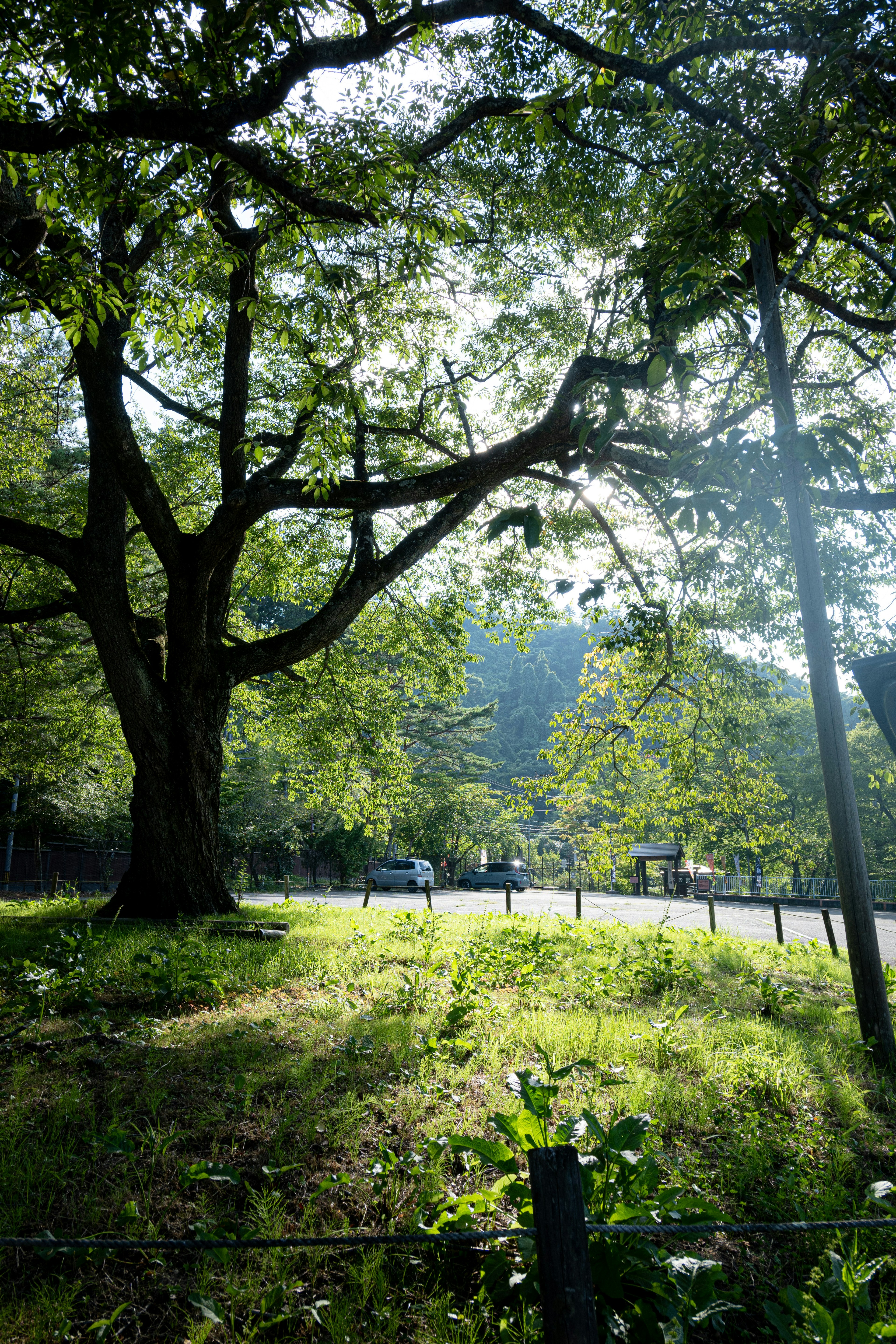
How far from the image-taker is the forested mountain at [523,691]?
85688 millimetres

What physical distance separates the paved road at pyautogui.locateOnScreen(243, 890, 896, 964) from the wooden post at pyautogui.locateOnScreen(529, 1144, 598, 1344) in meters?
10.9

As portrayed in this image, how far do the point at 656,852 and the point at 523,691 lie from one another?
66807mm

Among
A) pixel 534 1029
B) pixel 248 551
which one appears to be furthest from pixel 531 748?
pixel 534 1029

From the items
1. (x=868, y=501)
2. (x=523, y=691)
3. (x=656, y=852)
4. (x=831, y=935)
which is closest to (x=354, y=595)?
(x=868, y=501)

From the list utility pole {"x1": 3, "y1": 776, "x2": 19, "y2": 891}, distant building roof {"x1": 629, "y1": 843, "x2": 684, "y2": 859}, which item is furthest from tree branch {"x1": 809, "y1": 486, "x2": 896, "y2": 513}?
distant building roof {"x1": 629, "y1": 843, "x2": 684, "y2": 859}

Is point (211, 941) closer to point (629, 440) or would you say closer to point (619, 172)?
point (629, 440)

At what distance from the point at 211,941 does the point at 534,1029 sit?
385 cm

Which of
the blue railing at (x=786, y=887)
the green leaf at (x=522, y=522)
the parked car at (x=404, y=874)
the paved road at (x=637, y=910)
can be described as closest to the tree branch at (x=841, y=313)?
the green leaf at (x=522, y=522)

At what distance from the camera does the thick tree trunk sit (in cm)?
862

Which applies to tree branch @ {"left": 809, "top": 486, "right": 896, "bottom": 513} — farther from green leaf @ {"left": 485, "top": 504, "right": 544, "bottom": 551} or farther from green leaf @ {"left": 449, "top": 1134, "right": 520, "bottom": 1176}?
green leaf @ {"left": 449, "top": 1134, "right": 520, "bottom": 1176}

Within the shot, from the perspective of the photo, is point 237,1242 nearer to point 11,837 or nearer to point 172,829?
point 172,829

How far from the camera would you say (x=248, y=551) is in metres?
13.5

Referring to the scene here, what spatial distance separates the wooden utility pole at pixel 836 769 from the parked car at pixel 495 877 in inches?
1274

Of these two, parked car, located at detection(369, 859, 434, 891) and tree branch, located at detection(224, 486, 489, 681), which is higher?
tree branch, located at detection(224, 486, 489, 681)
